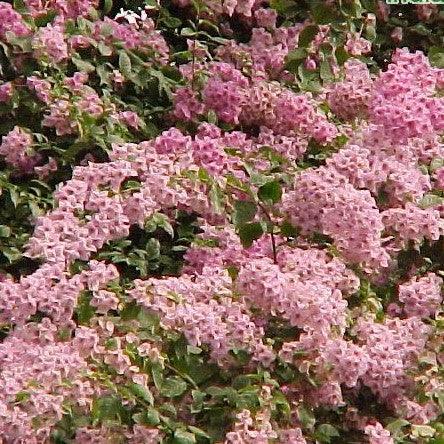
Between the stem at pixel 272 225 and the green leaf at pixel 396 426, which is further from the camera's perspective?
the stem at pixel 272 225

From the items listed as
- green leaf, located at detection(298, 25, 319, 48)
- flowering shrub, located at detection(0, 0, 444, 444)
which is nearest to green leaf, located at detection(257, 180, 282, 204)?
flowering shrub, located at detection(0, 0, 444, 444)

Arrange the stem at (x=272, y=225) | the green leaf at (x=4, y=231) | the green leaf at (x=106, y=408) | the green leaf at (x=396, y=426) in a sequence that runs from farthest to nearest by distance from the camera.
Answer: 1. the green leaf at (x=4, y=231)
2. the stem at (x=272, y=225)
3. the green leaf at (x=396, y=426)
4. the green leaf at (x=106, y=408)

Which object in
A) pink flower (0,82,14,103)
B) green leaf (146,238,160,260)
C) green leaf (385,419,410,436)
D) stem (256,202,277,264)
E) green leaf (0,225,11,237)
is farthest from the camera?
pink flower (0,82,14,103)

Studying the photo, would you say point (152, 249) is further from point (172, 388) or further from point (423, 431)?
point (423, 431)

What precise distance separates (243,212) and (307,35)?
2.32 feet

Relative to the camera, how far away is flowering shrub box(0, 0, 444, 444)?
2.14 meters

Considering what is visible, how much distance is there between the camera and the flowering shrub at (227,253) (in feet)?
7.02

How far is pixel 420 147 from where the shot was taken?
8.39 ft

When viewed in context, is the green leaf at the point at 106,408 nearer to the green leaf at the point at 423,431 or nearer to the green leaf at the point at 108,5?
the green leaf at the point at 423,431

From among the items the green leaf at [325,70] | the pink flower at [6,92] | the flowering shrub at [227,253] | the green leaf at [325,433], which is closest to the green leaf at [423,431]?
the flowering shrub at [227,253]

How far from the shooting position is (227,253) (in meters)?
2.47

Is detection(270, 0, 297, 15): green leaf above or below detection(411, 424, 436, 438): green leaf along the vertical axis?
above

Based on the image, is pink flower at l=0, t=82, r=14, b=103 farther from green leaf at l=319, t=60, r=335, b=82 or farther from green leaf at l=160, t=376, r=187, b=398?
green leaf at l=160, t=376, r=187, b=398

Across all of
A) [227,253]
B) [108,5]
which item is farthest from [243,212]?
[108,5]
